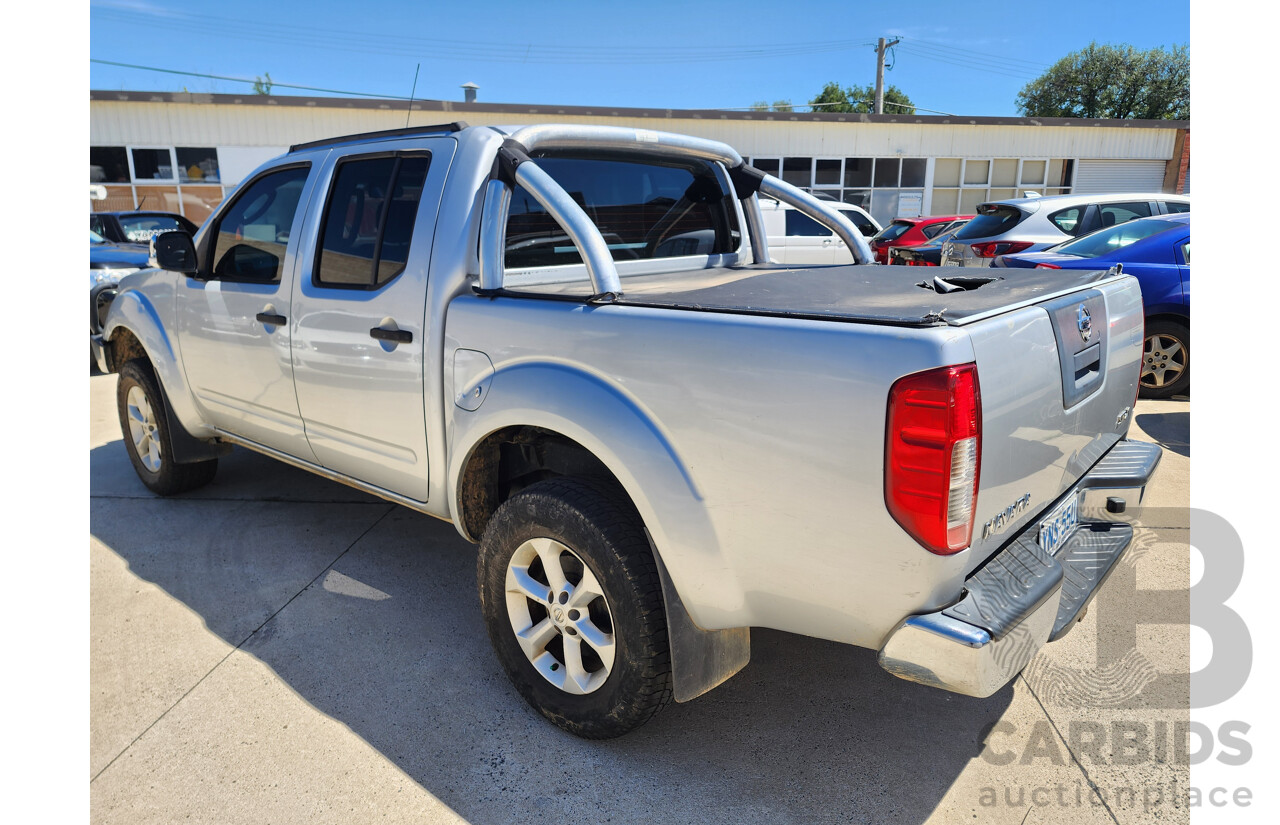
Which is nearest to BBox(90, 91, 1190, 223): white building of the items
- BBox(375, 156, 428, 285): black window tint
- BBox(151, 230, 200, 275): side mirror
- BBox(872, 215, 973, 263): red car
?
BBox(872, 215, 973, 263): red car

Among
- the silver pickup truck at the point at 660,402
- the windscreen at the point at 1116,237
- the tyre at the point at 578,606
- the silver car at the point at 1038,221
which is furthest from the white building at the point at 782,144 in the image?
the tyre at the point at 578,606

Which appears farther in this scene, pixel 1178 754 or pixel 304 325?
pixel 304 325

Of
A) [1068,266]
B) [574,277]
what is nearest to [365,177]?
[574,277]

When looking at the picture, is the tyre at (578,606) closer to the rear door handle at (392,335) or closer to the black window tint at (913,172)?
the rear door handle at (392,335)

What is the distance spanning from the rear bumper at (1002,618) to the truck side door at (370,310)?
6.09 ft

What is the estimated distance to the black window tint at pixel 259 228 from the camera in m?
3.52

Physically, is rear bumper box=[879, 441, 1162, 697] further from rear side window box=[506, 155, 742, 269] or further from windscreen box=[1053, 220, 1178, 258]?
windscreen box=[1053, 220, 1178, 258]

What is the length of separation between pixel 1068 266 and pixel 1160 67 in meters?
51.7

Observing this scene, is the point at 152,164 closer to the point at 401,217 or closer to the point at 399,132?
the point at 399,132

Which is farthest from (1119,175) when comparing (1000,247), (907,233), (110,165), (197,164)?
(110,165)

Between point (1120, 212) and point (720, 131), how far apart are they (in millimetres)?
14702

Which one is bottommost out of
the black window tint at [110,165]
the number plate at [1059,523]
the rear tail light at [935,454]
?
the number plate at [1059,523]

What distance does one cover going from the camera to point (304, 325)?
3271 mm

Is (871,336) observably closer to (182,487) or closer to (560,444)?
(560,444)
